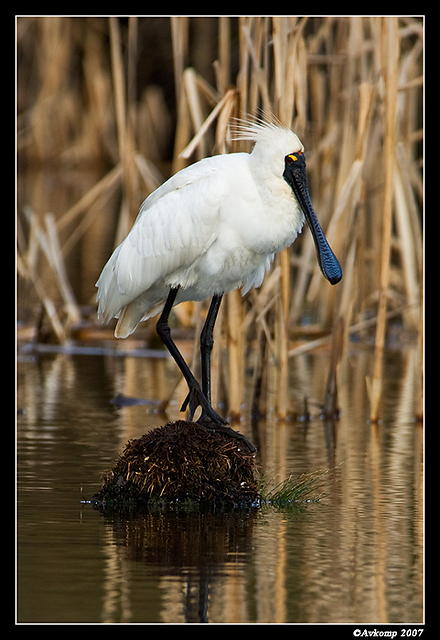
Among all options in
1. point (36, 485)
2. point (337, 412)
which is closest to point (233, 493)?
point (36, 485)

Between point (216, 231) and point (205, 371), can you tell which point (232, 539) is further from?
point (216, 231)

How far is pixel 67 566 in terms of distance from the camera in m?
5.75

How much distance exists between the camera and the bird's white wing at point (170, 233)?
7.25 meters

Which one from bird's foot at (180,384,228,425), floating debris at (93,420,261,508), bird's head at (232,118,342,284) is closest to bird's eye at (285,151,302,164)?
bird's head at (232,118,342,284)

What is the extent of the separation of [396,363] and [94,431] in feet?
14.3

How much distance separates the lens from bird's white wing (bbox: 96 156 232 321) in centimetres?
725

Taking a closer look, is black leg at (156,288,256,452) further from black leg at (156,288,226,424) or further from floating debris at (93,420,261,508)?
floating debris at (93,420,261,508)

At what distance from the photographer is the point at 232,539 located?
249 inches

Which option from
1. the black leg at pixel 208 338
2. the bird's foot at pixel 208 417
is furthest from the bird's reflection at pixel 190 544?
the black leg at pixel 208 338

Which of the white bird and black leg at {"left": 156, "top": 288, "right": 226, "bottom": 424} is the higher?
the white bird

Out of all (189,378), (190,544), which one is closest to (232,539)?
(190,544)

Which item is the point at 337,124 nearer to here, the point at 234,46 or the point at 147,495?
the point at 147,495

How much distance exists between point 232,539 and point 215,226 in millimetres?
1986

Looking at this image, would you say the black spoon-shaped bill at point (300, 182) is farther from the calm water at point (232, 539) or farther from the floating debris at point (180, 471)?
the calm water at point (232, 539)
